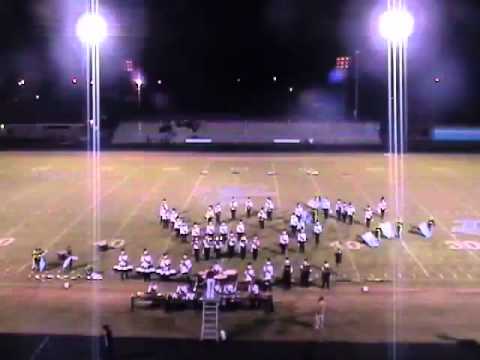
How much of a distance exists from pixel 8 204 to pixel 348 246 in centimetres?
1053

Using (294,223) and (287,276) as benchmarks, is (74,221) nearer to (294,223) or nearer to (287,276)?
(294,223)

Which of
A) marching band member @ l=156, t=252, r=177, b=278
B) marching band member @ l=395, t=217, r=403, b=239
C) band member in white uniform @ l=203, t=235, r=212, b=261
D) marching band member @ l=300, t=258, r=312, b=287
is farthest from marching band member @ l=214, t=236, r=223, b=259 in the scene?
marching band member @ l=395, t=217, r=403, b=239

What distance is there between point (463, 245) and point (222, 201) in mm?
7484

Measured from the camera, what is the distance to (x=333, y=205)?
23.8m

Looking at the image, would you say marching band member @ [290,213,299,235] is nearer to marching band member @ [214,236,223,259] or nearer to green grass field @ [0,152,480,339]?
green grass field @ [0,152,480,339]

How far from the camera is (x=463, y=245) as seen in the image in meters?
19.9

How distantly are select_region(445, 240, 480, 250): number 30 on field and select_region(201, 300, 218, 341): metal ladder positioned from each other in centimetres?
743

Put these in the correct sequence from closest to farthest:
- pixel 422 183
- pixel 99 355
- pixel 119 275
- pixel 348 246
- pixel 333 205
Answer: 1. pixel 99 355
2. pixel 119 275
3. pixel 348 246
4. pixel 333 205
5. pixel 422 183

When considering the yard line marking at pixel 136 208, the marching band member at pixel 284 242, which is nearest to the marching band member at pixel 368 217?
the marching band member at pixel 284 242

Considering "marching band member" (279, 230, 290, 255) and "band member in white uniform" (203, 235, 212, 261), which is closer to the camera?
"band member in white uniform" (203, 235, 212, 261)

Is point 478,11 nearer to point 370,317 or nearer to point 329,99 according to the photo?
point 329,99

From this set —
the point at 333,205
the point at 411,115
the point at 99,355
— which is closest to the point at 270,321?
the point at 99,355

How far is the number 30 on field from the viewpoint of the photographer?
19.7 m

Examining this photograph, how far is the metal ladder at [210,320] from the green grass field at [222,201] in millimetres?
266
